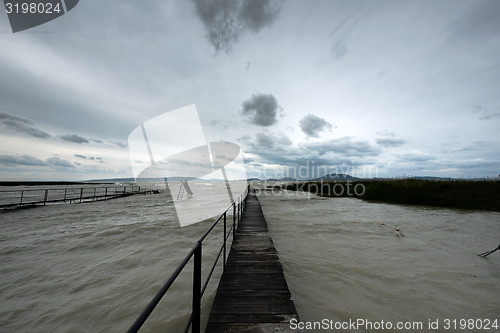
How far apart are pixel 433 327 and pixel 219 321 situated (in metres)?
3.68

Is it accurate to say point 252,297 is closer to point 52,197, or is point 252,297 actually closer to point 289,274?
point 289,274

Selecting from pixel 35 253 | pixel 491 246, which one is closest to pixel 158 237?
pixel 35 253

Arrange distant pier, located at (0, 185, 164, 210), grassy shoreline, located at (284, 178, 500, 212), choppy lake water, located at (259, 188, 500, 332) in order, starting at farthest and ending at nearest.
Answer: distant pier, located at (0, 185, 164, 210), grassy shoreline, located at (284, 178, 500, 212), choppy lake water, located at (259, 188, 500, 332)

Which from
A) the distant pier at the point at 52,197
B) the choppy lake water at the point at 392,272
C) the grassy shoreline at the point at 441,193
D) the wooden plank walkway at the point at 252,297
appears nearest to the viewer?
the wooden plank walkway at the point at 252,297

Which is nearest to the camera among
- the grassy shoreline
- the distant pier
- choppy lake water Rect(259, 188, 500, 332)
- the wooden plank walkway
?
the wooden plank walkway

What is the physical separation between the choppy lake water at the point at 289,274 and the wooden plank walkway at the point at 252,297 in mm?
766

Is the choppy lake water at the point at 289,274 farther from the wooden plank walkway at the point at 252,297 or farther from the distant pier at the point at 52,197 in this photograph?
the distant pier at the point at 52,197

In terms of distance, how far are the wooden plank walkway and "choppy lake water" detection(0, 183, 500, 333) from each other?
77 cm

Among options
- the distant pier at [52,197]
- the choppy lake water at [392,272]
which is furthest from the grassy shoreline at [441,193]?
the distant pier at [52,197]

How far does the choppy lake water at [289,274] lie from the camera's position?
371 cm

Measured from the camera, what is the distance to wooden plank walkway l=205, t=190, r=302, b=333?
2619 millimetres

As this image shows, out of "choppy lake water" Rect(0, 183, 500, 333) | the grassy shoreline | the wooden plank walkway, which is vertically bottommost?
"choppy lake water" Rect(0, 183, 500, 333)

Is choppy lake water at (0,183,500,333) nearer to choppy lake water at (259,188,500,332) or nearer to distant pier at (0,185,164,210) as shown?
choppy lake water at (259,188,500,332)

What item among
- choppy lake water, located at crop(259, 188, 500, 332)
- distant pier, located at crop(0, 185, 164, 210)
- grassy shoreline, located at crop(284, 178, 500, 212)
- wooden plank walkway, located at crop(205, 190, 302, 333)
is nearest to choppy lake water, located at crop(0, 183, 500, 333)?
choppy lake water, located at crop(259, 188, 500, 332)
